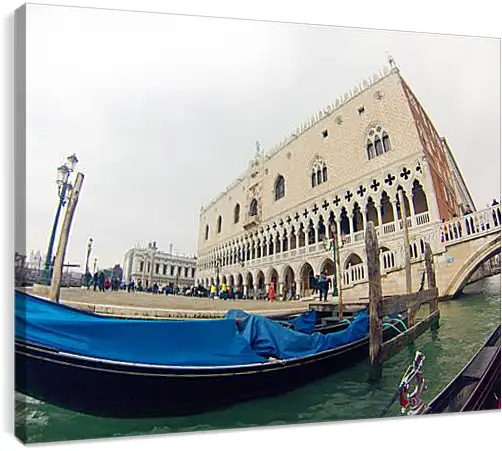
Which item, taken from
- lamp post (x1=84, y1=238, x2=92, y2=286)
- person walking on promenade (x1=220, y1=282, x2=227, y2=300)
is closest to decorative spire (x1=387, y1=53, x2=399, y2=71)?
person walking on promenade (x1=220, y1=282, x2=227, y2=300)

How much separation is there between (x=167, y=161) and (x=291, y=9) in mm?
1282

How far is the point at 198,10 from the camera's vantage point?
290 centimetres

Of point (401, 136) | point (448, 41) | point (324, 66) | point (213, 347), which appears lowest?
point (213, 347)

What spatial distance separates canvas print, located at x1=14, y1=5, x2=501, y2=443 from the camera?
2510mm

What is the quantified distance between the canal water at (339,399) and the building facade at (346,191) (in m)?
0.53

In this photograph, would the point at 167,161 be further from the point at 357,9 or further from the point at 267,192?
the point at 357,9

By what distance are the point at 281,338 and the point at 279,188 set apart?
1.02m

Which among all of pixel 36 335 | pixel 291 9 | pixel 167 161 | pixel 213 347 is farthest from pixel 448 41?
pixel 36 335

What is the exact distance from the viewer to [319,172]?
3.35m

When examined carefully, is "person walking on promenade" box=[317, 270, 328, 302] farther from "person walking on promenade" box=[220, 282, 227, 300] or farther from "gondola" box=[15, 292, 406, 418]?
"person walking on promenade" box=[220, 282, 227, 300]

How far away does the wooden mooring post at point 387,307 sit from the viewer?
307 centimetres

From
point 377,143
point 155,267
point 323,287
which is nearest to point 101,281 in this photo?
point 155,267

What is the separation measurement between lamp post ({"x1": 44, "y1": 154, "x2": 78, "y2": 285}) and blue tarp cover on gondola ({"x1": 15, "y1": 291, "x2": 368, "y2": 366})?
0.17m

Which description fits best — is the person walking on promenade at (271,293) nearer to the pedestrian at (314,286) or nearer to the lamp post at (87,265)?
the pedestrian at (314,286)
